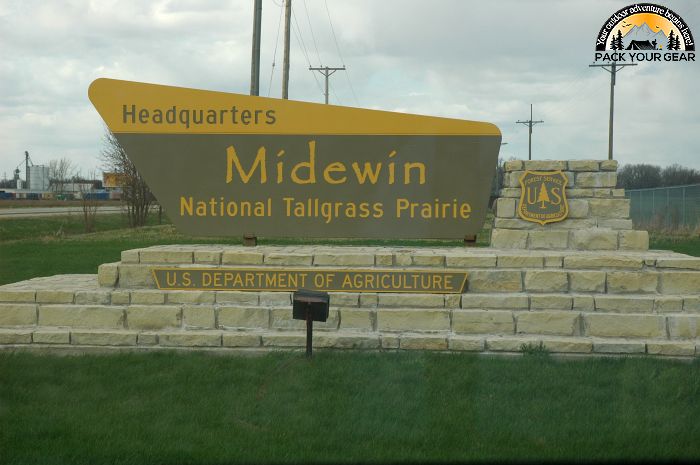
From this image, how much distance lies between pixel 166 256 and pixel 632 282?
16.5 feet

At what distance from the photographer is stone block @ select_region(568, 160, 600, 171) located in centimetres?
847

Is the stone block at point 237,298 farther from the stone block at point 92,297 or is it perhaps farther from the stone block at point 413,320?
the stone block at point 413,320

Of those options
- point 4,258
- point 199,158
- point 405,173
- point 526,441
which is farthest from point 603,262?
point 4,258

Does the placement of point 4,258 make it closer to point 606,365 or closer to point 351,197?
point 351,197

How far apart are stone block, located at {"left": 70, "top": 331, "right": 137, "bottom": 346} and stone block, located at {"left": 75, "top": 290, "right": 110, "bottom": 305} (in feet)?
1.28

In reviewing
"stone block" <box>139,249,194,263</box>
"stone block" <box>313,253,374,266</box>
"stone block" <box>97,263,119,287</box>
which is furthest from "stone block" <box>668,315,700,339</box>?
"stone block" <box>97,263,119,287</box>

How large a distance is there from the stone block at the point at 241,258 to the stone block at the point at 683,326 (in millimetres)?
4344

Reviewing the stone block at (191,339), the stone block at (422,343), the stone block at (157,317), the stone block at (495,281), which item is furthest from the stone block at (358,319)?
the stone block at (157,317)

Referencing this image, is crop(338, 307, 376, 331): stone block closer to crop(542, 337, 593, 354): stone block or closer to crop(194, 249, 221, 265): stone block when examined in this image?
crop(194, 249, 221, 265): stone block

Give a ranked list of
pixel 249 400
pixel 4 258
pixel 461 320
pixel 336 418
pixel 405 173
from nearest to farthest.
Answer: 1. pixel 336 418
2. pixel 249 400
3. pixel 461 320
4. pixel 405 173
5. pixel 4 258

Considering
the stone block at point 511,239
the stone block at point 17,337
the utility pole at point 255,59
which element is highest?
the utility pole at point 255,59

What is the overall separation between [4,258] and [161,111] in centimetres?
1325

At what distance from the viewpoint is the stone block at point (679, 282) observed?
7.99m

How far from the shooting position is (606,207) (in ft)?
27.7
